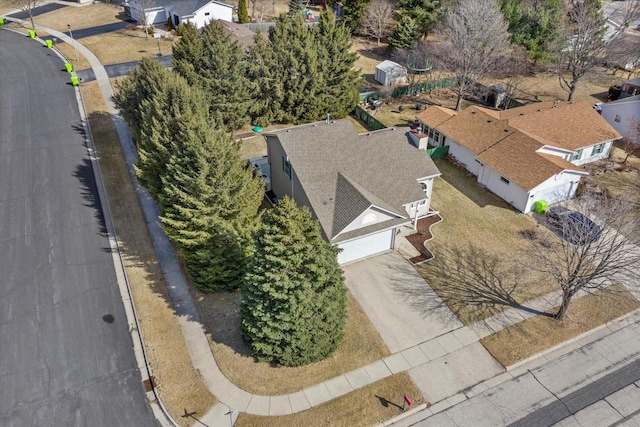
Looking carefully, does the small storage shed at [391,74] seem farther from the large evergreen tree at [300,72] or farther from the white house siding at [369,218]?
the white house siding at [369,218]

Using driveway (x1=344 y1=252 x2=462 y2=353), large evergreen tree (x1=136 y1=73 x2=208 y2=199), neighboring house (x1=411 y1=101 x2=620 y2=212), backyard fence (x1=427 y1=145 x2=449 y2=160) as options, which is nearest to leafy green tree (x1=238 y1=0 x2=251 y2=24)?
neighboring house (x1=411 y1=101 x2=620 y2=212)

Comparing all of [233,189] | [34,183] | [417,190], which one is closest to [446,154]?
[417,190]

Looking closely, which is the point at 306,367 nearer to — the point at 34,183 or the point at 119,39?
the point at 34,183

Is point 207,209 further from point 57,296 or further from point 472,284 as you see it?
point 472,284

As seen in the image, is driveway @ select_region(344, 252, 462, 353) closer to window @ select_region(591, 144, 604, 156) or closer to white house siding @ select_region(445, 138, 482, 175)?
white house siding @ select_region(445, 138, 482, 175)

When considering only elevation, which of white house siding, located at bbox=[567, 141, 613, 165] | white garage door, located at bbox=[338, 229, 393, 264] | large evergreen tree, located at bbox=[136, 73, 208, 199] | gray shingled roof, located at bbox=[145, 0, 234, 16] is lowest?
white garage door, located at bbox=[338, 229, 393, 264]

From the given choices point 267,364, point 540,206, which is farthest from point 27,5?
point 540,206
